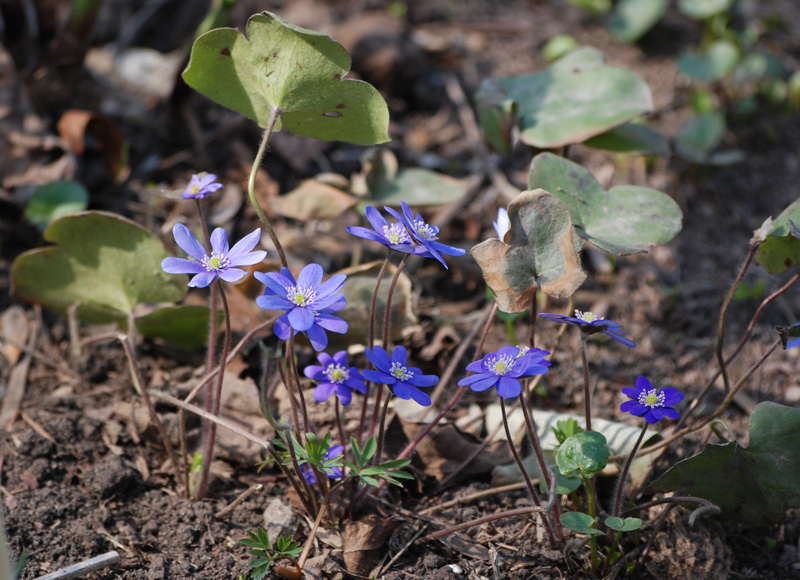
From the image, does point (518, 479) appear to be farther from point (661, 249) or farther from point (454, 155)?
point (454, 155)

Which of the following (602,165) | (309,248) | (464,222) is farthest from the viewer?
(602,165)

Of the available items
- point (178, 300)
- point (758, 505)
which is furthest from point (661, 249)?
point (178, 300)

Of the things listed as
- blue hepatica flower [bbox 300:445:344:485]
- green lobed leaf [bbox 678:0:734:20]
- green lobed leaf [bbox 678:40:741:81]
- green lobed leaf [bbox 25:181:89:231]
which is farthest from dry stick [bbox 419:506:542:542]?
green lobed leaf [bbox 678:0:734:20]

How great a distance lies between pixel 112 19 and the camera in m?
3.10

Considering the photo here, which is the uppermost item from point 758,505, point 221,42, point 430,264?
point 221,42

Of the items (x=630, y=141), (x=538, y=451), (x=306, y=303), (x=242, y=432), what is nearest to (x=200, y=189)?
(x=306, y=303)

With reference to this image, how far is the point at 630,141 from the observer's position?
2281 millimetres

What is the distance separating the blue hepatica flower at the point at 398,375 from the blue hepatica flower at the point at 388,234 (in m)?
0.21

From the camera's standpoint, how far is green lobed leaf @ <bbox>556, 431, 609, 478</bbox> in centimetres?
133

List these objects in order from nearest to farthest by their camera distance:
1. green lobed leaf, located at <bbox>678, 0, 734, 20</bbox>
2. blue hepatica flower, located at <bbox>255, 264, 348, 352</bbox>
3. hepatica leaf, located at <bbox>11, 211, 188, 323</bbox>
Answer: blue hepatica flower, located at <bbox>255, 264, 348, 352</bbox>
hepatica leaf, located at <bbox>11, 211, 188, 323</bbox>
green lobed leaf, located at <bbox>678, 0, 734, 20</bbox>

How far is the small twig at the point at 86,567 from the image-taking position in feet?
4.45

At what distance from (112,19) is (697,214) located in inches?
110

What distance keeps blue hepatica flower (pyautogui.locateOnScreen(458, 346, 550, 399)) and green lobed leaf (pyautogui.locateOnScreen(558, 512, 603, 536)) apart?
0.33 m

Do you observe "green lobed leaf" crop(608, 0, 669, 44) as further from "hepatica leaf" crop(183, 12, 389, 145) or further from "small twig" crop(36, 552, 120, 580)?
"small twig" crop(36, 552, 120, 580)
